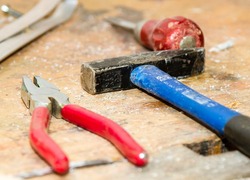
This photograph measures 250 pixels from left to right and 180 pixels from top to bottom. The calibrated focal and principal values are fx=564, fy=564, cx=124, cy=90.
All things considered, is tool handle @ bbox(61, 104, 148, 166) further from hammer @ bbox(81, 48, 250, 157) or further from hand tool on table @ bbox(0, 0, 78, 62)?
hand tool on table @ bbox(0, 0, 78, 62)

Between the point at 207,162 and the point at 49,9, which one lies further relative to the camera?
→ the point at 49,9

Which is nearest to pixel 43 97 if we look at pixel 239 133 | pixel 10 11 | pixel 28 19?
pixel 239 133

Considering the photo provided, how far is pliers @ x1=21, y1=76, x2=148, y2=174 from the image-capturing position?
0.77 metres

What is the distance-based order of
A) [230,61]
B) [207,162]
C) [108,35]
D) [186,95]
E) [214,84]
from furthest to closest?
[108,35]
[230,61]
[214,84]
[186,95]
[207,162]

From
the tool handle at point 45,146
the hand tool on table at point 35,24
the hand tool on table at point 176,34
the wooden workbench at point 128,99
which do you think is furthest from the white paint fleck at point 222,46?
the tool handle at point 45,146

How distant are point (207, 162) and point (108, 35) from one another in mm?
672

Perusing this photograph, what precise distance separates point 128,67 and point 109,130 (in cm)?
24

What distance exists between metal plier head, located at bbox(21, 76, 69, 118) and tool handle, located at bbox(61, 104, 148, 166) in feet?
0.06

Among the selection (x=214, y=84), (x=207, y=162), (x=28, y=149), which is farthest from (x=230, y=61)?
(x=28, y=149)

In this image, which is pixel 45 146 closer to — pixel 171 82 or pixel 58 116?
pixel 58 116

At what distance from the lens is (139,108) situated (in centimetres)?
99

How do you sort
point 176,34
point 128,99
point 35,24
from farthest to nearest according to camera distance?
point 35,24 < point 176,34 < point 128,99

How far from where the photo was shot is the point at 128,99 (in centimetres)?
103

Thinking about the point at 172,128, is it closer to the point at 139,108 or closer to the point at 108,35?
the point at 139,108
